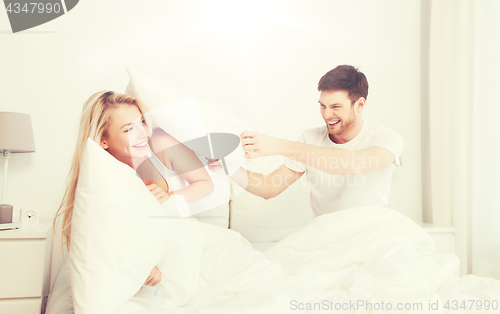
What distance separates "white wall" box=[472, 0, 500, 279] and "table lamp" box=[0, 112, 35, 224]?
230cm

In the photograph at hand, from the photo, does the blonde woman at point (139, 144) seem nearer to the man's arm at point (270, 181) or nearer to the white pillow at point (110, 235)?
the white pillow at point (110, 235)

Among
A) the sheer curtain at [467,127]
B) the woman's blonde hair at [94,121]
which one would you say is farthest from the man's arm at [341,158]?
the sheer curtain at [467,127]

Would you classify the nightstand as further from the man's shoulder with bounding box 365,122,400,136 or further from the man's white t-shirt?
the man's shoulder with bounding box 365,122,400,136

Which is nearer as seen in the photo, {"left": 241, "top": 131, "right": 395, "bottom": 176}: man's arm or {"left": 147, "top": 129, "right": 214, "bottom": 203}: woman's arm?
{"left": 147, "top": 129, "right": 214, "bottom": 203}: woman's arm

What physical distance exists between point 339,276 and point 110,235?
60 centimetres

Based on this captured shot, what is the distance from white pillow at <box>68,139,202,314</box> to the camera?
73 centimetres

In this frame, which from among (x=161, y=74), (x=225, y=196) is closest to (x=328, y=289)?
(x=225, y=196)

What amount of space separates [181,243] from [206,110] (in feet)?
1.65

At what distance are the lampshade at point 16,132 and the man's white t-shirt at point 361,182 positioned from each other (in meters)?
1.23

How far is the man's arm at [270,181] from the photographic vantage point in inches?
69.0

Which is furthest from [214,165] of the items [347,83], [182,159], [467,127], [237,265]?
[467,127]

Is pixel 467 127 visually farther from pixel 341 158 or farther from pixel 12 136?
pixel 12 136

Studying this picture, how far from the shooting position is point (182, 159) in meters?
1.24

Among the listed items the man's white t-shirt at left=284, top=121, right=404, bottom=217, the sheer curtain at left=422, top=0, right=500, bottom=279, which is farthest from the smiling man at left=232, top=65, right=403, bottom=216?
the sheer curtain at left=422, top=0, right=500, bottom=279
